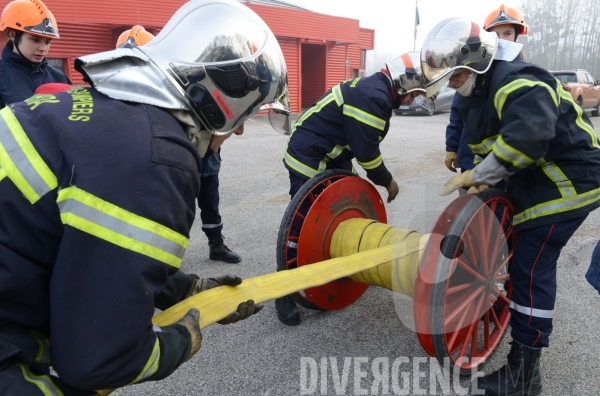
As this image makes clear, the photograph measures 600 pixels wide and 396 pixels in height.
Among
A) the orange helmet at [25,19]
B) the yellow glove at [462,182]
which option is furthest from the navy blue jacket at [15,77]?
the yellow glove at [462,182]

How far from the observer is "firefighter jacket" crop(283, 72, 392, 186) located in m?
3.26

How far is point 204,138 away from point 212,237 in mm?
2933

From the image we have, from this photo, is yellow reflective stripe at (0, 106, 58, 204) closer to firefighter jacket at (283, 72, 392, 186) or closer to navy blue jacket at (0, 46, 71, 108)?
firefighter jacket at (283, 72, 392, 186)

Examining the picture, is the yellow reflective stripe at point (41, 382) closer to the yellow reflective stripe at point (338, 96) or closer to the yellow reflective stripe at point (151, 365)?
Result: the yellow reflective stripe at point (151, 365)

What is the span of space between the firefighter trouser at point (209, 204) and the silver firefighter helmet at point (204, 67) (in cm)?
264

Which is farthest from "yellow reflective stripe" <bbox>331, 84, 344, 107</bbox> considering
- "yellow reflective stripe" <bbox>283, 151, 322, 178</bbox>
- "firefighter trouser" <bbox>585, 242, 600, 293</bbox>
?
"firefighter trouser" <bbox>585, 242, 600, 293</bbox>

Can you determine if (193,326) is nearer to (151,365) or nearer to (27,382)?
(151,365)

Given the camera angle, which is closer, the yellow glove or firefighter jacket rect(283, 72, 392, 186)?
the yellow glove

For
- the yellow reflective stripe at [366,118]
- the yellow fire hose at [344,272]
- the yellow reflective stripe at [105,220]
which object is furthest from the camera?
the yellow reflective stripe at [366,118]

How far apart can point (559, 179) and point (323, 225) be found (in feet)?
4.80

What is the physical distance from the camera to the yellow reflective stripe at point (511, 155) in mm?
2166

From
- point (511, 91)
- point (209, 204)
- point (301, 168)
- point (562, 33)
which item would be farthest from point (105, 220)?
point (562, 33)

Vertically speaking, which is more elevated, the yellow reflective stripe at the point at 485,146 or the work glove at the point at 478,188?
the yellow reflective stripe at the point at 485,146

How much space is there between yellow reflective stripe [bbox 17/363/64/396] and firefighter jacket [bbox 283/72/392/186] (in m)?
2.43
